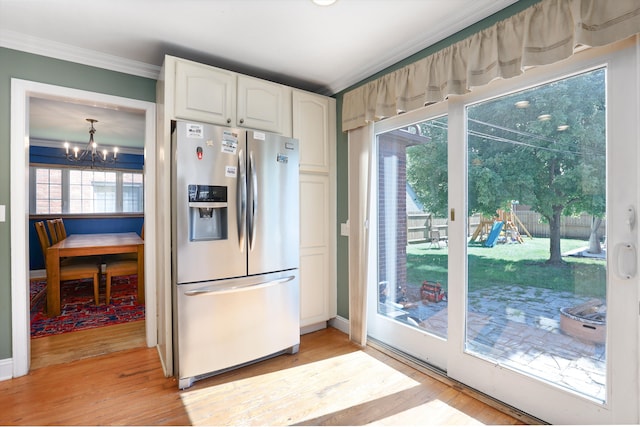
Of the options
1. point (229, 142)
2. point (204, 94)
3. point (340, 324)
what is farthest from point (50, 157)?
point (340, 324)

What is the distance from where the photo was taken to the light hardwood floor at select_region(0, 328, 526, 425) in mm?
1756

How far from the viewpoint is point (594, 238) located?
1552mm

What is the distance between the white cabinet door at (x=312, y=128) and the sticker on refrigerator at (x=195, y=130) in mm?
902

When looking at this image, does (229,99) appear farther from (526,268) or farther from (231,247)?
(526,268)

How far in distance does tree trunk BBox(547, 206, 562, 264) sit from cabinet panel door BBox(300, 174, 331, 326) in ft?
5.95

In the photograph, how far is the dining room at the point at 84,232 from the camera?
3014 mm

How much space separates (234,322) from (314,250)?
40.6 inches

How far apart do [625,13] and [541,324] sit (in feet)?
5.12

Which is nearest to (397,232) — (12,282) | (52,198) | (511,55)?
(511,55)

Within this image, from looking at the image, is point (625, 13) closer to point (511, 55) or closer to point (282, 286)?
point (511, 55)

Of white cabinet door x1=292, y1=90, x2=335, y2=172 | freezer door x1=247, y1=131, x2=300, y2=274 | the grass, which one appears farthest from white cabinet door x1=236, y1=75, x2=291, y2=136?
the grass

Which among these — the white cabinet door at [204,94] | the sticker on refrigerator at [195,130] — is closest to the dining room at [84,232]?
the white cabinet door at [204,94]

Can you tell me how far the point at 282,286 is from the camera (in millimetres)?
2484

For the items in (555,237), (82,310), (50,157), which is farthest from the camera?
(50,157)
